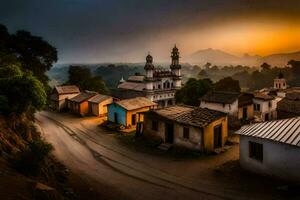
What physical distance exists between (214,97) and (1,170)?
3017 centimetres

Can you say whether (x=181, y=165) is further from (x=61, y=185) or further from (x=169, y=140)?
(x=61, y=185)

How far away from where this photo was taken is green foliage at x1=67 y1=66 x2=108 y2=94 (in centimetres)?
6316

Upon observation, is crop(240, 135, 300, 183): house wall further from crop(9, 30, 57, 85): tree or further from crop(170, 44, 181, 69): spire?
crop(170, 44, 181, 69): spire

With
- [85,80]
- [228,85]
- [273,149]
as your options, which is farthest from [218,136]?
[85,80]

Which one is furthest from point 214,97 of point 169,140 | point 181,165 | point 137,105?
point 181,165

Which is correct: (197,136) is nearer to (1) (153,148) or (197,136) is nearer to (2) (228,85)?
(1) (153,148)

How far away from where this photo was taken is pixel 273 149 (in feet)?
55.6

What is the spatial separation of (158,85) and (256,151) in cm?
3997

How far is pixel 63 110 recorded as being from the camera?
5172 cm

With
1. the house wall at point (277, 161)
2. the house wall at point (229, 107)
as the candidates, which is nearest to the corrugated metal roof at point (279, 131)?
the house wall at point (277, 161)

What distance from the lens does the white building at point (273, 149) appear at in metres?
16.0

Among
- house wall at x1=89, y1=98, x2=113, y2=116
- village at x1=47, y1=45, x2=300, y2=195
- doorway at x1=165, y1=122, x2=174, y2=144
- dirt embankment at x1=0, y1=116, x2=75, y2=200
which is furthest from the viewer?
house wall at x1=89, y1=98, x2=113, y2=116

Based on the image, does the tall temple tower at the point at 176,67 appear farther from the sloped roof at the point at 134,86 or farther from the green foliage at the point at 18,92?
the green foliage at the point at 18,92

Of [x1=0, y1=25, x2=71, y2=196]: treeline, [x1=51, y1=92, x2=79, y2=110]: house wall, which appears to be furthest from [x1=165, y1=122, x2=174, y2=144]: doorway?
[x1=51, y1=92, x2=79, y2=110]: house wall
